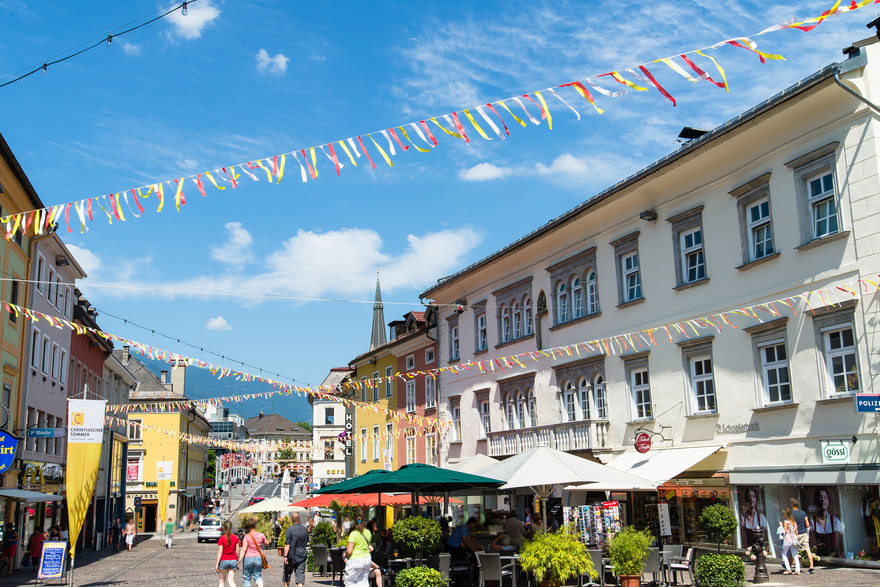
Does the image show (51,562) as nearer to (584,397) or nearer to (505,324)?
(584,397)

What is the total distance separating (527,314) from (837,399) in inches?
555

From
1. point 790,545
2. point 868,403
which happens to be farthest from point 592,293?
point 868,403

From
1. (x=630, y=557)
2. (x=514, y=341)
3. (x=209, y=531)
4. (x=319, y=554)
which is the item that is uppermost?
(x=514, y=341)

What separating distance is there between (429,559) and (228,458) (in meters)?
128

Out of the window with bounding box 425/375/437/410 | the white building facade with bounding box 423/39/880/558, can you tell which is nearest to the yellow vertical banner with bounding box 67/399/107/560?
the white building facade with bounding box 423/39/880/558

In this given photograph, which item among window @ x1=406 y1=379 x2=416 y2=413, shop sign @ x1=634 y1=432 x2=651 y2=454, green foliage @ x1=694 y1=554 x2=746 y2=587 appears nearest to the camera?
green foliage @ x1=694 y1=554 x2=746 y2=587

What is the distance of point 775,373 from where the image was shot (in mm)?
19406

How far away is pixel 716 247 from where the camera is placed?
21.5 metres

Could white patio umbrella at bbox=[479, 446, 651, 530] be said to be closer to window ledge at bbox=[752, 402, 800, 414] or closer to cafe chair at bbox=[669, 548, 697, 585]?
cafe chair at bbox=[669, 548, 697, 585]

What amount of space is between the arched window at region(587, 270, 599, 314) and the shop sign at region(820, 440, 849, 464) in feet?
32.1

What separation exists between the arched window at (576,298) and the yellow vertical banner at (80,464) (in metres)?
15.2

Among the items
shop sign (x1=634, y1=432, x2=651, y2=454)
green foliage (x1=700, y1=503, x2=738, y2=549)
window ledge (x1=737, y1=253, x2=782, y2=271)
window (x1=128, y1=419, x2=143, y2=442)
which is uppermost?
window ledge (x1=737, y1=253, x2=782, y2=271)

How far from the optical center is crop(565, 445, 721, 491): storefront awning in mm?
20156

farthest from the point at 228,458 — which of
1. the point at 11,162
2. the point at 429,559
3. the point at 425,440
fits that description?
the point at 429,559
